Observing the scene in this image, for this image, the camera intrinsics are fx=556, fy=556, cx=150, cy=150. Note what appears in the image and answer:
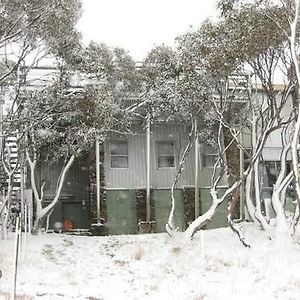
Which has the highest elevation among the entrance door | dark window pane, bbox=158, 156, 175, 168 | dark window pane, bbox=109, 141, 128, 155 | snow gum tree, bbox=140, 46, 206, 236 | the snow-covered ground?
snow gum tree, bbox=140, 46, 206, 236

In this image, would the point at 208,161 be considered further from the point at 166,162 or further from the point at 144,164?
the point at 144,164

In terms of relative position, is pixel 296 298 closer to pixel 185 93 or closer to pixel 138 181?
pixel 185 93

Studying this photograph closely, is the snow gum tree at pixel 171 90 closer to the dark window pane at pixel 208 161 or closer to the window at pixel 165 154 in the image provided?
the window at pixel 165 154

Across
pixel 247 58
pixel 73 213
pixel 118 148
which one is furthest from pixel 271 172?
pixel 247 58

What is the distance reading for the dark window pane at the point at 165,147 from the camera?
26.9 meters

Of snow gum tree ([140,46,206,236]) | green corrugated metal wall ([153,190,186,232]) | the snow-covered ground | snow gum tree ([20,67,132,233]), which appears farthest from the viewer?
green corrugated metal wall ([153,190,186,232])

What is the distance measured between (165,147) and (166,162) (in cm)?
74

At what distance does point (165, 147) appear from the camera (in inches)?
1062

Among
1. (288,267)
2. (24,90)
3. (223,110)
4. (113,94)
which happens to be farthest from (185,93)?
(288,267)

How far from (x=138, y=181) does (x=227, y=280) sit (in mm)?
12600

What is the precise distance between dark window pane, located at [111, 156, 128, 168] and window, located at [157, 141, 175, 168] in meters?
1.62

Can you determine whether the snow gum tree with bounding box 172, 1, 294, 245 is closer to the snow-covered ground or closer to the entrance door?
the snow-covered ground

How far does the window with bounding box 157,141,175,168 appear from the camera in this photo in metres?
26.8

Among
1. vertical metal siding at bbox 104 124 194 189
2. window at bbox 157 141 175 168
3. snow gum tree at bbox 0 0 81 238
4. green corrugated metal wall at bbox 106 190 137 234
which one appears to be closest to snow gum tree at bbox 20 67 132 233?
snow gum tree at bbox 0 0 81 238
